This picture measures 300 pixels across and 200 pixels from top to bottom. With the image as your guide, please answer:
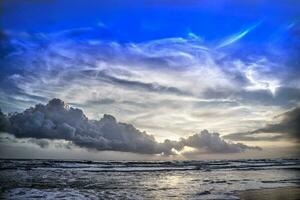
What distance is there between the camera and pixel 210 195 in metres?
8.76

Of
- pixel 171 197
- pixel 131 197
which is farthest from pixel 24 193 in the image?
pixel 171 197

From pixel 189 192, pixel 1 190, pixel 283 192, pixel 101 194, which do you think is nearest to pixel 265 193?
pixel 283 192

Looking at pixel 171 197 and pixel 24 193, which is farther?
pixel 24 193

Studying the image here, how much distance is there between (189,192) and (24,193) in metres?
4.45

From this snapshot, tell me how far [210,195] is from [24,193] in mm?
4894

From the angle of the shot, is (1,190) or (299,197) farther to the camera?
(1,190)

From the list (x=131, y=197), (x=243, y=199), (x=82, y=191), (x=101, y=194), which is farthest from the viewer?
(x=82, y=191)

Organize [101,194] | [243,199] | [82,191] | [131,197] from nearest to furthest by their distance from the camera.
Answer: [243,199] < [131,197] < [101,194] < [82,191]

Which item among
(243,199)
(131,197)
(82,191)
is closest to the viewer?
(243,199)

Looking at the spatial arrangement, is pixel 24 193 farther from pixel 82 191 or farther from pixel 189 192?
pixel 189 192

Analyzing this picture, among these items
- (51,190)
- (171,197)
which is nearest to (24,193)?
(51,190)

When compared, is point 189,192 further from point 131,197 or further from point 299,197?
point 299,197

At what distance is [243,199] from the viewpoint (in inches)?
316

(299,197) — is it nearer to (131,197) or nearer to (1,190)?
(131,197)
